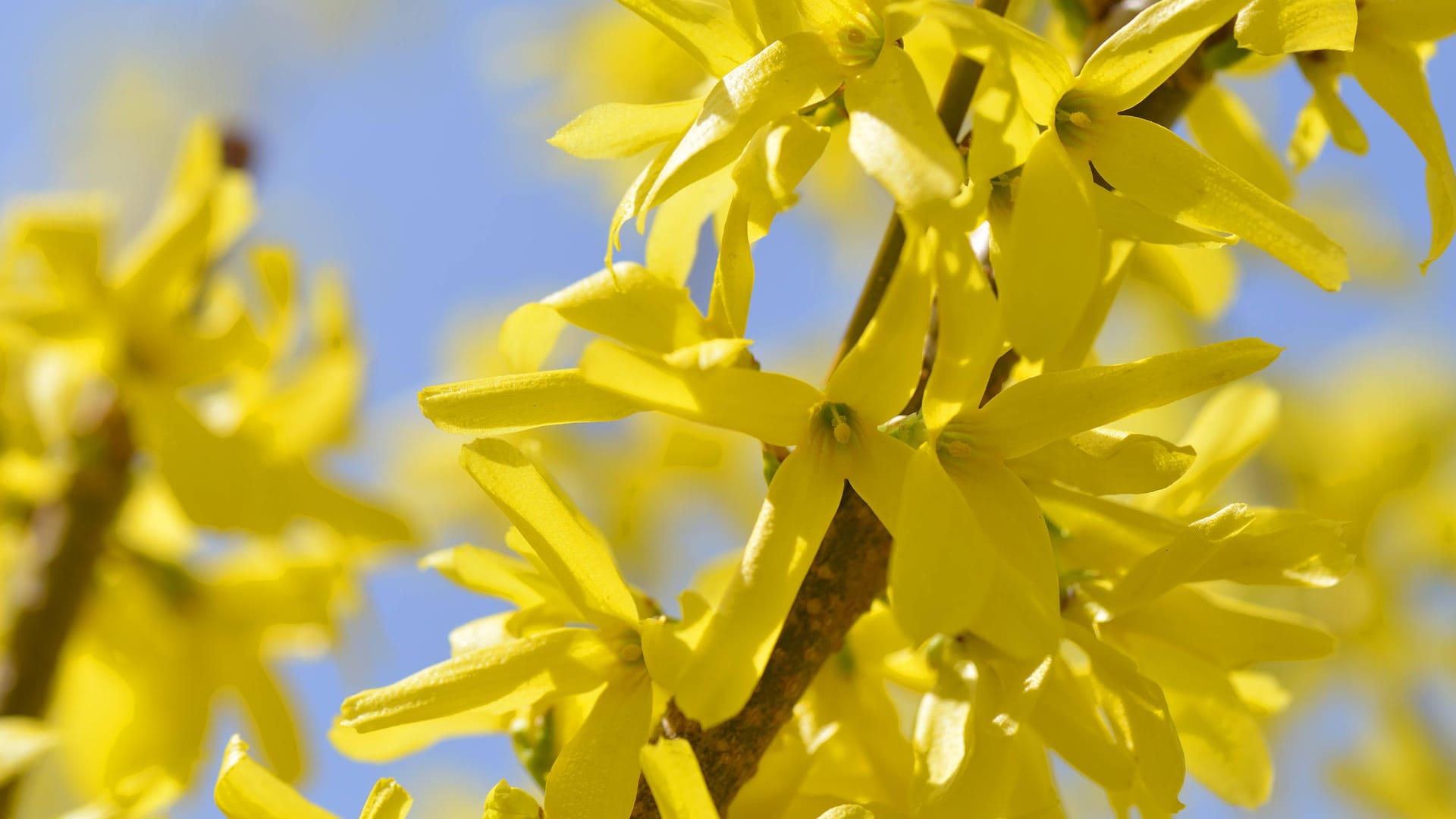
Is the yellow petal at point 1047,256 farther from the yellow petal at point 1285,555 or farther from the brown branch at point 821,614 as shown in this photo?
the yellow petal at point 1285,555

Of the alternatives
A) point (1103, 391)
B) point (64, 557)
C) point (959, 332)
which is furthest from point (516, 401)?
point (64, 557)

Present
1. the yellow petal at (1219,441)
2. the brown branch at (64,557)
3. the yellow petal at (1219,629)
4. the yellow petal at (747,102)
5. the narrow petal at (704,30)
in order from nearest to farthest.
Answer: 1. the yellow petal at (747,102)
2. the narrow petal at (704,30)
3. the yellow petal at (1219,629)
4. the yellow petal at (1219,441)
5. the brown branch at (64,557)

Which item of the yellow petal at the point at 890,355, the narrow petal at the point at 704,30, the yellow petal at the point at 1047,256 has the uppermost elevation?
the narrow petal at the point at 704,30

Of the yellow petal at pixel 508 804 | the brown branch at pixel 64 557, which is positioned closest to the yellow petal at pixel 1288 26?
the yellow petal at pixel 508 804

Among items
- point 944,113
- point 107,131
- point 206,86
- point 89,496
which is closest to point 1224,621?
point 944,113

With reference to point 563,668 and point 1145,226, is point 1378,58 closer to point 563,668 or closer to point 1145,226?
point 1145,226

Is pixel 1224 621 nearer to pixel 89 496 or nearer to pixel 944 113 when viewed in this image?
pixel 944 113
